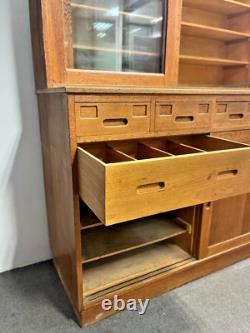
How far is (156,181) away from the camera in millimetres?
740

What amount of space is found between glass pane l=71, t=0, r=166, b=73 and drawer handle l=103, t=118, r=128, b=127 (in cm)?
34

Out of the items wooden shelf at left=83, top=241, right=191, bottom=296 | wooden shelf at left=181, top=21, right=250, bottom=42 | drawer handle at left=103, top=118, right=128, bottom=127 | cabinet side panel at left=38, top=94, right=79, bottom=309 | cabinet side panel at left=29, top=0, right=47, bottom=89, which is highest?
wooden shelf at left=181, top=21, right=250, bottom=42

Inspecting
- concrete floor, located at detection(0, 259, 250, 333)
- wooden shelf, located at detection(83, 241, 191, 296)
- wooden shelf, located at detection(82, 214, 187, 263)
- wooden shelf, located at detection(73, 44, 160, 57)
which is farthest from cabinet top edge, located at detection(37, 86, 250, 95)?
concrete floor, located at detection(0, 259, 250, 333)

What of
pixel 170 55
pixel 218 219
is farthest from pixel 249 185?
pixel 170 55

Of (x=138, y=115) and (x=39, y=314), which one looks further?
(x=39, y=314)

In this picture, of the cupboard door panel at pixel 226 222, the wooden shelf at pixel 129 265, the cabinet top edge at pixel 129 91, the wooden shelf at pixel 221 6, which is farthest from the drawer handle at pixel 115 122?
the wooden shelf at pixel 221 6

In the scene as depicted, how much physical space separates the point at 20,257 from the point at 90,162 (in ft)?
3.26

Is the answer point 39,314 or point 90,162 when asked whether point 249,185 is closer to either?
point 90,162

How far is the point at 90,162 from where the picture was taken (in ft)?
2.48

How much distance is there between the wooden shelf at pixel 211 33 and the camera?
146cm

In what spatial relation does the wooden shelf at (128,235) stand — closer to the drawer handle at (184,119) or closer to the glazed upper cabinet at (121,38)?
the drawer handle at (184,119)

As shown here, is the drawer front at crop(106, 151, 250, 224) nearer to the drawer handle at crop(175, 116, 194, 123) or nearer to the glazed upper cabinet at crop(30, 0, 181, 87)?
the drawer handle at crop(175, 116, 194, 123)

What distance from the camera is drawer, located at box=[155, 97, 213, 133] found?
3.27 ft

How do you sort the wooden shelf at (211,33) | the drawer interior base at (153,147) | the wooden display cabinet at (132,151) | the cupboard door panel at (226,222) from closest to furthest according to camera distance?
the wooden display cabinet at (132,151) → the drawer interior base at (153,147) → the cupboard door panel at (226,222) → the wooden shelf at (211,33)
